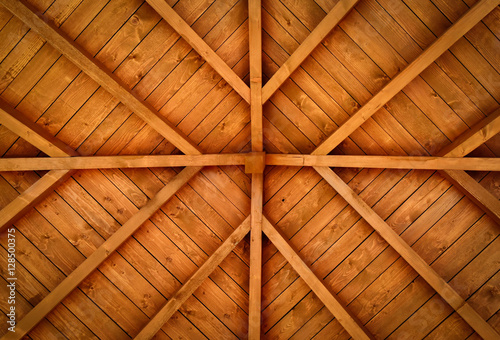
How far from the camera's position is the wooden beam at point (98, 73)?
346 cm

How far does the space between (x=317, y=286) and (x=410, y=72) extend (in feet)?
8.80

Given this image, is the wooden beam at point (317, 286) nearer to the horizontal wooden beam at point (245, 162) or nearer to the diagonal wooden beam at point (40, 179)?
the horizontal wooden beam at point (245, 162)

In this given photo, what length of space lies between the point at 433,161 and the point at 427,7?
172 centimetres

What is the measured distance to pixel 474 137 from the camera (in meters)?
3.60

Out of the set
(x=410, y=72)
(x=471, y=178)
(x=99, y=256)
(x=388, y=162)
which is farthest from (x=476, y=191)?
(x=99, y=256)

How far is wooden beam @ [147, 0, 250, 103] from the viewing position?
3.51m

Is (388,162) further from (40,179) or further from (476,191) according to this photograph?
(40,179)

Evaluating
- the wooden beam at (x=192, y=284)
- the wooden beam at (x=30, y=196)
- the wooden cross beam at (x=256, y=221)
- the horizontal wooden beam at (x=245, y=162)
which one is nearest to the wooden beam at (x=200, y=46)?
the wooden cross beam at (x=256, y=221)

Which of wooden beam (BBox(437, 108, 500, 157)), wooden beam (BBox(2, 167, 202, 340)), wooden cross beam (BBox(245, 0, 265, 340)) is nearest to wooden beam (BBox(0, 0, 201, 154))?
wooden beam (BBox(2, 167, 202, 340))

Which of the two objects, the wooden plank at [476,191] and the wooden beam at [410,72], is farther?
the wooden plank at [476,191]

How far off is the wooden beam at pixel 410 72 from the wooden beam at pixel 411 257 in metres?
Result: 0.41

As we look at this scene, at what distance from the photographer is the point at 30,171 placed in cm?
399

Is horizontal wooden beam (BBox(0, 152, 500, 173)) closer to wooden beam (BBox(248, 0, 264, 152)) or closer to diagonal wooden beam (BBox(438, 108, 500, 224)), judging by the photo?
diagonal wooden beam (BBox(438, 108, 500, 224))

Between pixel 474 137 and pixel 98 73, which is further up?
pixel 98 73
